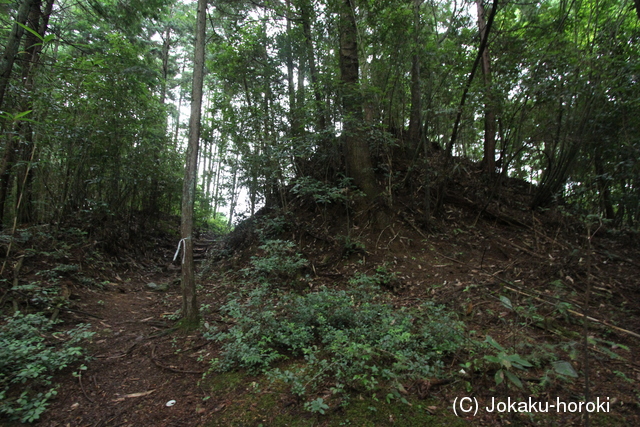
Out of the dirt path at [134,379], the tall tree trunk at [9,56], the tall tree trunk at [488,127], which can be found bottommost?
the dirt path at [134,379]

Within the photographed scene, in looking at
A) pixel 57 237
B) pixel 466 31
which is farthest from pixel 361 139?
pixel 57 237

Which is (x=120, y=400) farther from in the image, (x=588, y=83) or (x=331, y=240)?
(x=588, y=83)

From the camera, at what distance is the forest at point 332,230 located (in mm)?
2484

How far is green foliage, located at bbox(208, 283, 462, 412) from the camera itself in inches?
99.0

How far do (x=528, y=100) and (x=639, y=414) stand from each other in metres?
5.49

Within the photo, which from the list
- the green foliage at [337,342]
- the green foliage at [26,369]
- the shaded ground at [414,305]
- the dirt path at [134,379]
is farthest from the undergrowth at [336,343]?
the green foliage at [26,369]

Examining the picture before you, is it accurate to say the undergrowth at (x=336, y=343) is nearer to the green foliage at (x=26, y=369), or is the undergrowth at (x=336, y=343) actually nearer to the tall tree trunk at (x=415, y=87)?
the green foliage at (x=26, y=369)

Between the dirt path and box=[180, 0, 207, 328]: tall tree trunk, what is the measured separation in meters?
0.51

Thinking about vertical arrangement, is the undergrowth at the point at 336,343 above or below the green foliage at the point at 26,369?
above

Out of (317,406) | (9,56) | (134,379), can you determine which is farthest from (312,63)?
(317,406)

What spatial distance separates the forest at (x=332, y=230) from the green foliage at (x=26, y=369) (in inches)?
1.0

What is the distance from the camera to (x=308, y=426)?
2.14 metres

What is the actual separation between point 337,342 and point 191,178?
2620mm

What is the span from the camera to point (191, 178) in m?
3.69
